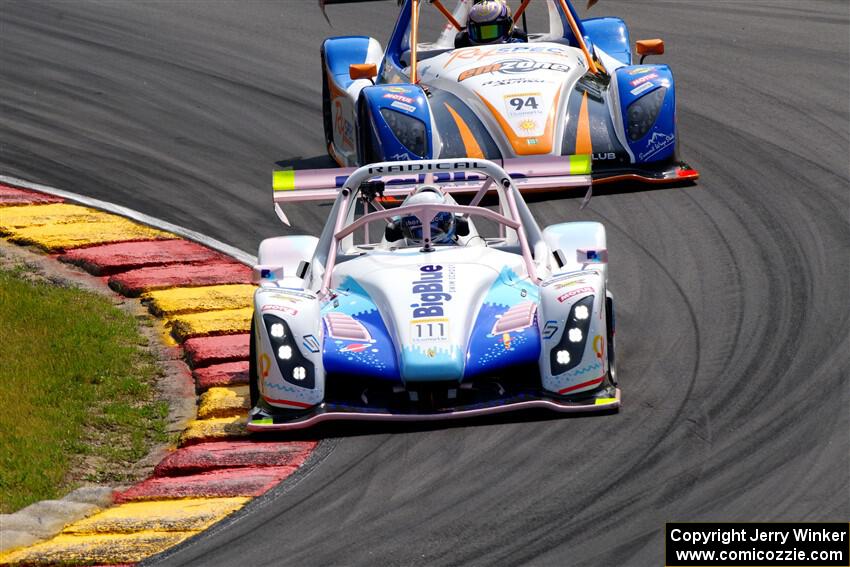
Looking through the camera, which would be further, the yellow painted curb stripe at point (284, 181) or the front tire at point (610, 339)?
the yellow painted curb stripe at point (284, 181)

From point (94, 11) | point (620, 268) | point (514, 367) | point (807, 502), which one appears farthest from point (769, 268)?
point (94, 11)

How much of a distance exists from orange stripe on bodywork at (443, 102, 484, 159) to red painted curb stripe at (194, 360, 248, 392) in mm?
3682

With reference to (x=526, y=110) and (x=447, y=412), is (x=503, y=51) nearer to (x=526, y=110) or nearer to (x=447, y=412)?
(x=526, y=110)

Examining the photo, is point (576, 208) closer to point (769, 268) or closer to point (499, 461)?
point (769, 268)

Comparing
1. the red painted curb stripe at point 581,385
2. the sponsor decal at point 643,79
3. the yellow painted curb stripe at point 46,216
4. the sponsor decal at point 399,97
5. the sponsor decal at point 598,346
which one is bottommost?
the yellow painted curb stripe at point 46,216

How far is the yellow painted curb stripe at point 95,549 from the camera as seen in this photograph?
8.36 meters

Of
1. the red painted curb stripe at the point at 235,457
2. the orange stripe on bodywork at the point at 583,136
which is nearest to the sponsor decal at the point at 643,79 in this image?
the orange stripe on bodywork at the point at 583,136

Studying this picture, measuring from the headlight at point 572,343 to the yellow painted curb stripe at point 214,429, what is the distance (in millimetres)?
1969

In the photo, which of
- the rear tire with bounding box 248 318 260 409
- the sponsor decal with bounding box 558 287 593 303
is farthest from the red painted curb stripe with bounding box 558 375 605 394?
the rear tire with bounding box 248 318 260 409

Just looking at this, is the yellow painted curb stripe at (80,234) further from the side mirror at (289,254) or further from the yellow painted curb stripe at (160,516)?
the yellow painted curb stripe at (160,516)

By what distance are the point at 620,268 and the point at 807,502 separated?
4726 millimetres

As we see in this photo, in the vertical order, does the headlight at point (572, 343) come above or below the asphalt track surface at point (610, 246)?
above

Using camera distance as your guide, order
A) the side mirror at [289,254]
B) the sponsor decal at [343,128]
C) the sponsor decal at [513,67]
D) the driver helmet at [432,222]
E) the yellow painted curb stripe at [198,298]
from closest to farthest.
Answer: the driver helmet at [432,222] → the side mirror at [289,254] → the yellow painted curb stripe at [198,298] → the sponsor decal at [513,67] → the sponsor decal at [343,128]

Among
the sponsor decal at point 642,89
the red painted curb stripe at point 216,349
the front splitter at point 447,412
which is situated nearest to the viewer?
the front splitter at point 447,412
